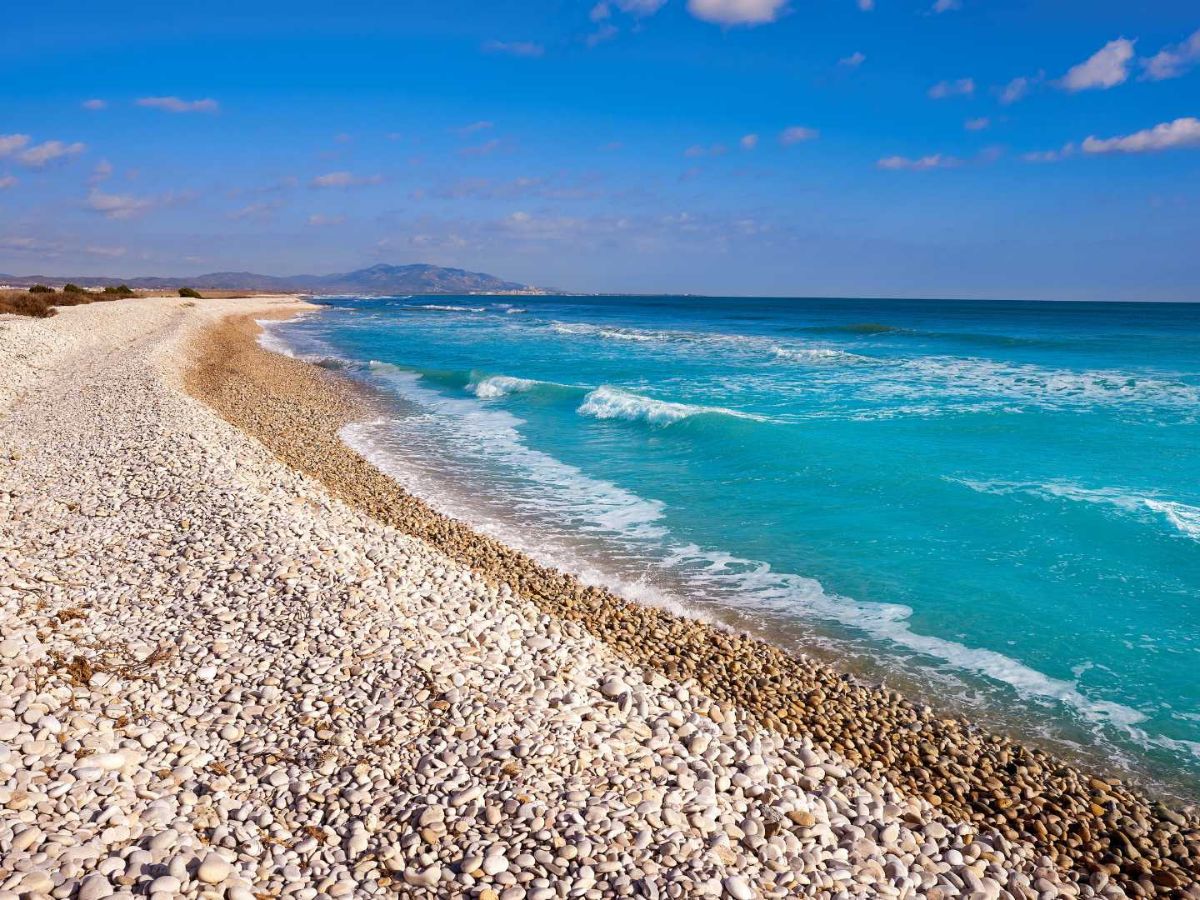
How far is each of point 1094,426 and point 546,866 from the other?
70.5 ft

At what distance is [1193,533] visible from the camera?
11.9 metres

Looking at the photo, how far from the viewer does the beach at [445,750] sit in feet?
14.6

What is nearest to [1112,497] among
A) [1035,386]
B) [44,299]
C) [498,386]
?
[1035,386]

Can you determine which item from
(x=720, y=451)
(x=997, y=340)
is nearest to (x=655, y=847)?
(x=720, y=451)

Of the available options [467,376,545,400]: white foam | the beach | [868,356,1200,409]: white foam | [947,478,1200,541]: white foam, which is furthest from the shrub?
[947,478,1200,541]: white foam

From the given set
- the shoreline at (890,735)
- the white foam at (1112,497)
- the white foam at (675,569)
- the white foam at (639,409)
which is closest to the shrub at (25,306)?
the white foam at (639,409)

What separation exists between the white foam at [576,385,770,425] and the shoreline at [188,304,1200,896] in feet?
35.6

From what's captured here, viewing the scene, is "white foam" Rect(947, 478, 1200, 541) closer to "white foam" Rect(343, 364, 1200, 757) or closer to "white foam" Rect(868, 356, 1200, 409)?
"white foam" Rect(343, 364, 1200, 757)

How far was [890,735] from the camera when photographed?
21.7 ft

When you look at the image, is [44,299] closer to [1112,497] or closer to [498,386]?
[498,386]

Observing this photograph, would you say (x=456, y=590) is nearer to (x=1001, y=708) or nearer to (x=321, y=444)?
(x=1001, y=708)

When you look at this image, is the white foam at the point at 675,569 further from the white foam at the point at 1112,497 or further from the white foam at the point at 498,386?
the white foam at the point at 498,386

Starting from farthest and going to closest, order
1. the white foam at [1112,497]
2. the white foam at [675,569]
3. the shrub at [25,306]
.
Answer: the shrub at [25,306] < the white foam at [1112,497] < the white foam at [675,569]

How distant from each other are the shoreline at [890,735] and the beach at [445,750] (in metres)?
0.03
